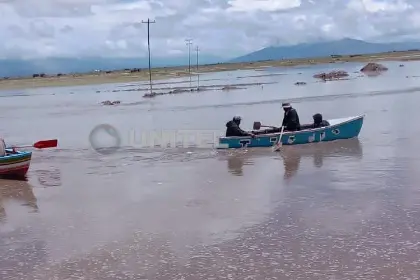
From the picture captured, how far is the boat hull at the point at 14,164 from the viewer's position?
19375 millimetres

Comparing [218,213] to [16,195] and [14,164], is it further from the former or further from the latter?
[14,164]

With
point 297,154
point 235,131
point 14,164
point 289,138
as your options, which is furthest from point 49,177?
point 289,138

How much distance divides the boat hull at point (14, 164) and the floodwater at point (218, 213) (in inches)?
18.8

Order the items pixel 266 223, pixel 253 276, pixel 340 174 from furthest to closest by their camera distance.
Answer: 1. pixel 340 174
2. pixel 266 223
3. pixel 253 276

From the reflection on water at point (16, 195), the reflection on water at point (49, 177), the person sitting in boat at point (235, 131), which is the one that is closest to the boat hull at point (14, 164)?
the reflection on water at point (16, 195)

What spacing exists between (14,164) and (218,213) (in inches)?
336

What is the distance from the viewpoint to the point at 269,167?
20.1 m

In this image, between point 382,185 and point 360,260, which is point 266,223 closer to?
point 360,260

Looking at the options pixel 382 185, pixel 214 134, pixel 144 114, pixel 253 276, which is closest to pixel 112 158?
pixel 214 134

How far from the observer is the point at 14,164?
64.1ft

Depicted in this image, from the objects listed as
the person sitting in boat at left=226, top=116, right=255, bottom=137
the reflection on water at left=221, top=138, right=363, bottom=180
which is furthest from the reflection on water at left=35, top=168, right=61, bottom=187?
the person sitting in boat at left=226, top=116, right=255, bottom=137

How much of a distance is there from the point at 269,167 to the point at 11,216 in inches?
339

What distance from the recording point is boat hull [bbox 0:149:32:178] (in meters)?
19.4

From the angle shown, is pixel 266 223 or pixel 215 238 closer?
pixel 215 238
